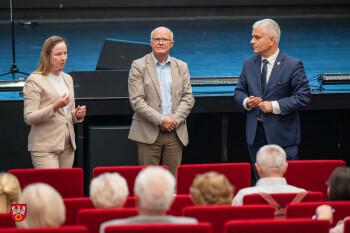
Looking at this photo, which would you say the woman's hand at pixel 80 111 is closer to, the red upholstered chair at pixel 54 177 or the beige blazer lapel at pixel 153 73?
the beige blazer lapel at pixel 153 73

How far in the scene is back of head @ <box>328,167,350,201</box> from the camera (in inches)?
109

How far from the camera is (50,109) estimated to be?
12.4 ft

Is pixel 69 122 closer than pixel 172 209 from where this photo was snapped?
No

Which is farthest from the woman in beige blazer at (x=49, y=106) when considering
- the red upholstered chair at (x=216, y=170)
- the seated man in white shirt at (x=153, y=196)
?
the seated man in white shirt at (x=153, y=196)

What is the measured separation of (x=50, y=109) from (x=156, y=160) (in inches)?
42.0

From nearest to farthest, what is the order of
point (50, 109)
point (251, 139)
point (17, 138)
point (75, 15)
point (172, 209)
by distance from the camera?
point (172, 209) → point (50, 109) → point (251, 139) → point (17, 138) → point (75, 15)

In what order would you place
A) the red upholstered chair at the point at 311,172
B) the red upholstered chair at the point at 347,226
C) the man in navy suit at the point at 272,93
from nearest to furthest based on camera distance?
the red upholstered chair at the point at 347,226
the red upholstered chair at the point at 311,172
the man in navy suit at the point at 272,93

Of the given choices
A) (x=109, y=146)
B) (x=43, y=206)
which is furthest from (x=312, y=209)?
(x=109, y=146)

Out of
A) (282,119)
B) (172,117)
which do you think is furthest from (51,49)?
(282,119)

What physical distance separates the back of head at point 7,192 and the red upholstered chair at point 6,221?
176mm

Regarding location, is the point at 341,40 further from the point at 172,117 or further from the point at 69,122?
the point at 69,122

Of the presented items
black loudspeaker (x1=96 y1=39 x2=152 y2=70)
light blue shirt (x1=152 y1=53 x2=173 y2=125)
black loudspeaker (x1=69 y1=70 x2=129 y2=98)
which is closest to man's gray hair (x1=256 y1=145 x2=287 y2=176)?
light blue shirt (x1=152 y1=53 x2=173 y2=125)

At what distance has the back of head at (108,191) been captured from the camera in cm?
252

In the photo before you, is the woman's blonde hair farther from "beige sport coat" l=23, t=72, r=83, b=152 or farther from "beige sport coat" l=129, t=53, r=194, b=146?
"beige sport coat" l=129, t=53, r=194, b=146
